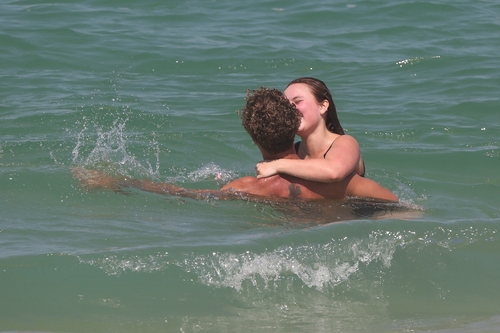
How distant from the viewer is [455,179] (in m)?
7.94

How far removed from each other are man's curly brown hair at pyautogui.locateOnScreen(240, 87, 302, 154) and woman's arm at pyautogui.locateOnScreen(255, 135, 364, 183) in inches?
6.8

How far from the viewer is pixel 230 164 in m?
8.27

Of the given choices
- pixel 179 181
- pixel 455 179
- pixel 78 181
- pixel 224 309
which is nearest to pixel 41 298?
pixel 224 309

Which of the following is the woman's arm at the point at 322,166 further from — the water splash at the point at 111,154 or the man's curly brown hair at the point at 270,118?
the water splash at the point at 111,154

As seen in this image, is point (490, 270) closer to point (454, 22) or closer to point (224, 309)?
point (224, 309)

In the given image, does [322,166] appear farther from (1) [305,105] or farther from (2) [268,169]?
(1) [305,105]

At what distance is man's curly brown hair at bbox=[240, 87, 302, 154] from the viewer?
222 inches

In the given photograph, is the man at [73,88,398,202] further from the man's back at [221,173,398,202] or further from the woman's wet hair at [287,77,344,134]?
the woman's wet hair at [287,77,344,134]

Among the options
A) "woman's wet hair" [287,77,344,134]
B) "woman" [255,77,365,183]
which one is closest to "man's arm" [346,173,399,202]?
"woman" [255,77,365,183]

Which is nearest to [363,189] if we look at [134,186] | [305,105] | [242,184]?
[305,105]

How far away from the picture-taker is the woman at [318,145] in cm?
569

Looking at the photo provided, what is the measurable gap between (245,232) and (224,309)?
1.00 m

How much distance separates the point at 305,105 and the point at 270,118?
1.50 feet

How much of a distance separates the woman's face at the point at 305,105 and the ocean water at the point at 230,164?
64 centimetres
